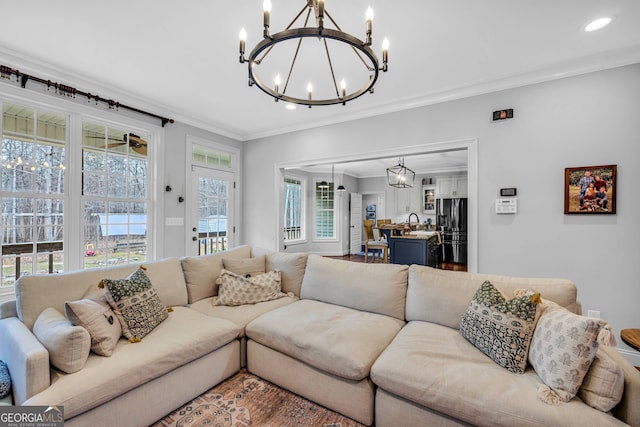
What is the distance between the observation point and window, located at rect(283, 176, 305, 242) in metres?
7.32

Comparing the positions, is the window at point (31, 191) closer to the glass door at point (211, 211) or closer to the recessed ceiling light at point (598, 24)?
the glass door at point (211, 211)

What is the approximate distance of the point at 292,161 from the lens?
4.43m

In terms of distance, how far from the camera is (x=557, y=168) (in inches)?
106

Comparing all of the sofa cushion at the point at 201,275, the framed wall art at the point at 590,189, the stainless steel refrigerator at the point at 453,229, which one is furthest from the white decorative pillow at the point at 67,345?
the stainless steel refrigerator at the point at 453,229

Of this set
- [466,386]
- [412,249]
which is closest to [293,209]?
[412,249]

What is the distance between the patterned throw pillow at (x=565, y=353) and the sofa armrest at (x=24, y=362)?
7.65 ft

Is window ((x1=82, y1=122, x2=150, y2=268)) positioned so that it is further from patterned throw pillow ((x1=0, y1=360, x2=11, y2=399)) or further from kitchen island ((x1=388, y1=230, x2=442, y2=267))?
kitchen island ((x1=388, y1=230, x2=442, y2=267))

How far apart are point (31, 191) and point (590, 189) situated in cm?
543

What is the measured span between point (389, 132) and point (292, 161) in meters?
1.60

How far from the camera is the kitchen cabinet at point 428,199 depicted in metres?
7.88

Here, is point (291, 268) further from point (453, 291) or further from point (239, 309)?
point (453, 291)

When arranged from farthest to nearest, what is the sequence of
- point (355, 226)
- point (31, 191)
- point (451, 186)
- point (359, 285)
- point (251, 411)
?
1. point (355, 226)
2. point (451, 186)
3. point (31, 191)
4. point (359, 285)
5. point (251, 411)

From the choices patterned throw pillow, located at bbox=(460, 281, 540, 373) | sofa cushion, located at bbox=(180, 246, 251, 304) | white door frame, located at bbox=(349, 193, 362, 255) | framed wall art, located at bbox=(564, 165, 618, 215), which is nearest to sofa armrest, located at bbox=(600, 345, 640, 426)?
patterned throw pillow, located at bbox=(460, 281, 540, 373)

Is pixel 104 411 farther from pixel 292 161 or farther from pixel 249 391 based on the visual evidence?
pixel 292 161
